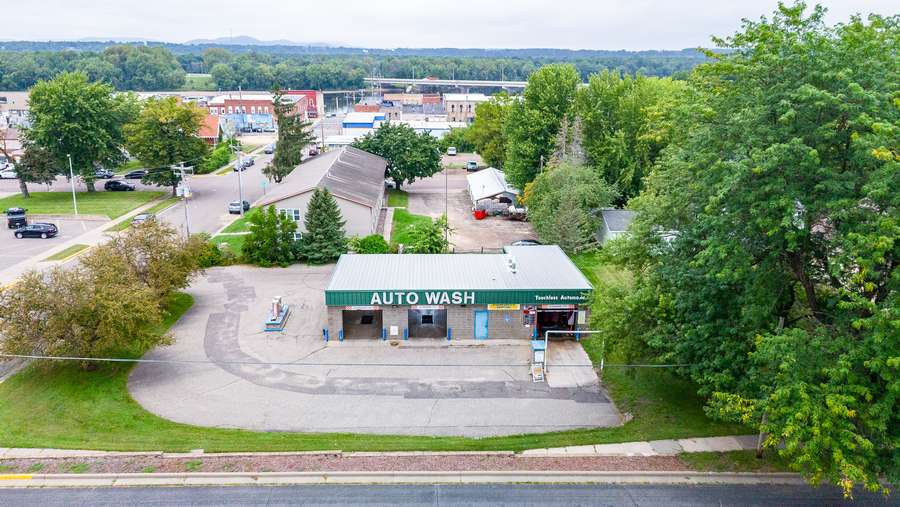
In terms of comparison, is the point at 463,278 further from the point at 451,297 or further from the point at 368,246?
the point at 368,246

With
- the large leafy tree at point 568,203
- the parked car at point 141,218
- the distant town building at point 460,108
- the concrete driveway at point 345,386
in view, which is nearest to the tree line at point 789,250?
the concrete driveway at point 345,386

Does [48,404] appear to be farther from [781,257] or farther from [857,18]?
[857,18]

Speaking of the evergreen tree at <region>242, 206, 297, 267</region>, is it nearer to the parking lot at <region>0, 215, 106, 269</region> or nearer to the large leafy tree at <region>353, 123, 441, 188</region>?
the parking lot at <region>0, 215, 106, 269</region>

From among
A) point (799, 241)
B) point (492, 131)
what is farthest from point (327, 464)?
point (492, 131)

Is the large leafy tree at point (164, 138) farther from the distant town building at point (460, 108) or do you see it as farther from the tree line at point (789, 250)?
the distant town building at point (460, 108)

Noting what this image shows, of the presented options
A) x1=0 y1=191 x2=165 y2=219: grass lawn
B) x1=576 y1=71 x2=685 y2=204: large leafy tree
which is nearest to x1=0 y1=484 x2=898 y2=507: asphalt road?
x1=576 y1=71 x2=685 y2=204: large leafy tree

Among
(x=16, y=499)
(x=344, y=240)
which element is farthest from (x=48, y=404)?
(x=344, y=240)
